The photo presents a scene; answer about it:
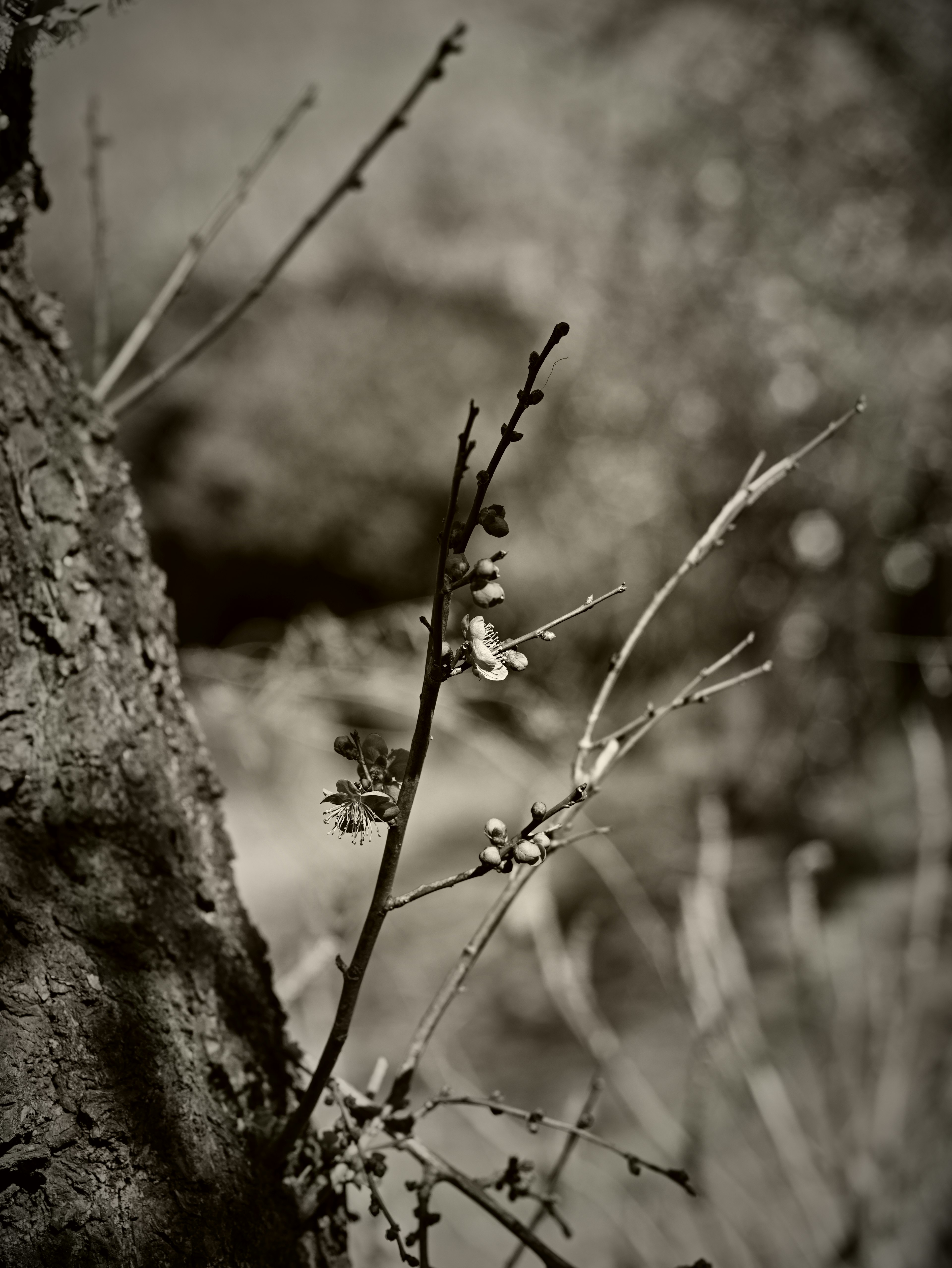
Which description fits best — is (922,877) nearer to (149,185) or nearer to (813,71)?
(813,71)

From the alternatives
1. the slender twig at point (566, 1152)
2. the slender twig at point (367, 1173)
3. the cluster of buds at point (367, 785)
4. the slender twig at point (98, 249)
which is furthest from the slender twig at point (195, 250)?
the slender twig at point (566, 1152)

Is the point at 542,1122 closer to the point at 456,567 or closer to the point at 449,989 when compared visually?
the point at 449,989

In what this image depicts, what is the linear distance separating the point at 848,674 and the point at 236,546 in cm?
155

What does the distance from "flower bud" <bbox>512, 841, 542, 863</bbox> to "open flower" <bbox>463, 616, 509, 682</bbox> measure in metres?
0.10

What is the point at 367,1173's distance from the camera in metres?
0.62

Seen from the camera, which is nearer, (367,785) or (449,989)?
(367,785)

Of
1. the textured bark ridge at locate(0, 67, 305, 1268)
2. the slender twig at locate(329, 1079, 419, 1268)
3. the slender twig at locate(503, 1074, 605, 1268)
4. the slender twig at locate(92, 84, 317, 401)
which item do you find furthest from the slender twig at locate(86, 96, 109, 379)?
the slender twig at locate(503, 1074, 605, 1268)

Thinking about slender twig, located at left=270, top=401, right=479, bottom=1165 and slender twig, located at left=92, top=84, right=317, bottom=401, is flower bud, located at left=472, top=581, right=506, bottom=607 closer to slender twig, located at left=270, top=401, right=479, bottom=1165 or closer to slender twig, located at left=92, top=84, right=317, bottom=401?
slender twig, located at left=270, top=401, right=479, bottom=1165

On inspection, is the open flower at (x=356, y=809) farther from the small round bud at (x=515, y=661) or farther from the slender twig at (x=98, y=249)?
the slender twig at (x=98, y=249)

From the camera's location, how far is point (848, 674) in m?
2.30

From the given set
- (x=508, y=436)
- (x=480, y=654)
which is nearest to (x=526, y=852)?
(x=480, y=654)

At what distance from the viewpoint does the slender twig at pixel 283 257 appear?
0.96 m

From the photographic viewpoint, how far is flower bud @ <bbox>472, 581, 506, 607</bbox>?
0.49m

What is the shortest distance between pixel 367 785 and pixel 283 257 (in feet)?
2.38
